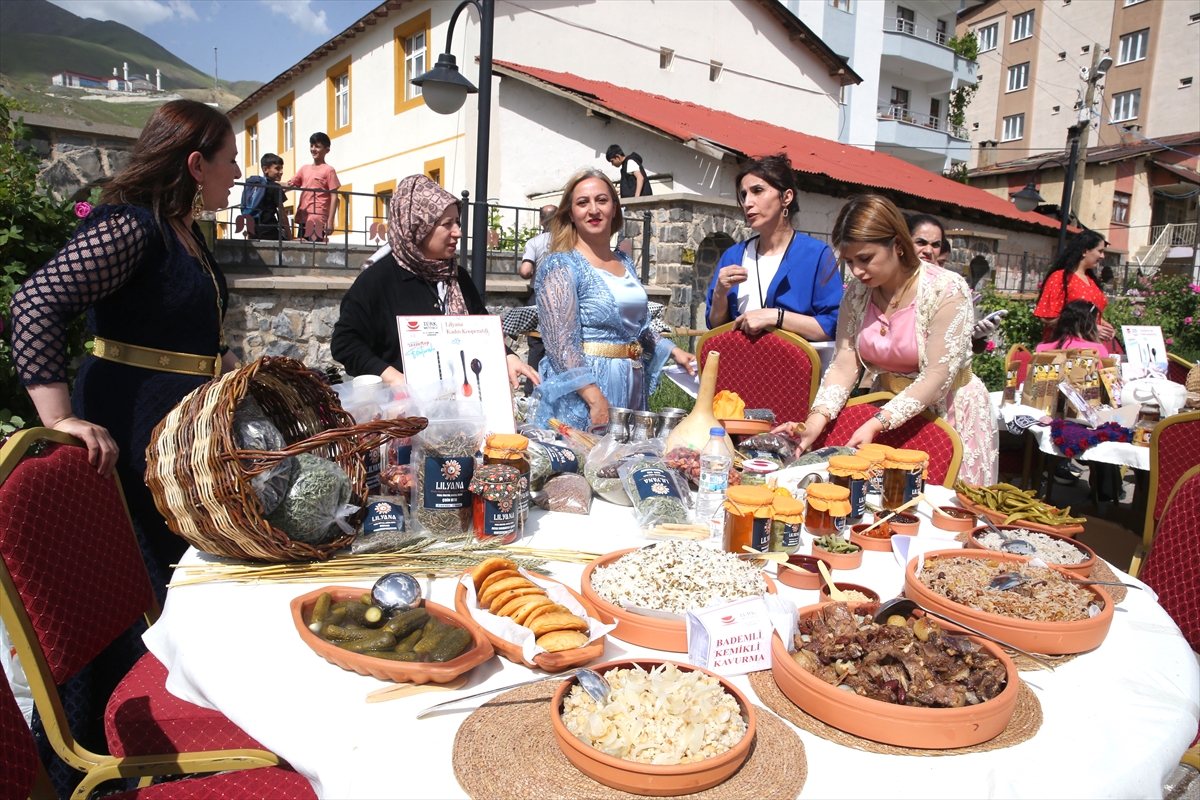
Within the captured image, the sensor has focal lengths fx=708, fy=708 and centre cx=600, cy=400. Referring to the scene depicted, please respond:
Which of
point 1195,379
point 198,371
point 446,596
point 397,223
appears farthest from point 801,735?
point 1195,379

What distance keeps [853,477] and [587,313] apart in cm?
156

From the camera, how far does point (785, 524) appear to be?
1.65 metres

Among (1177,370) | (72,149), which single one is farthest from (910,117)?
(72,149)

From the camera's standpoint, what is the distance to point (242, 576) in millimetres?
1505

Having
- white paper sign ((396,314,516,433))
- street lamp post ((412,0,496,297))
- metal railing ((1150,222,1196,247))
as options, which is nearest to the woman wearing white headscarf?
white paper sign ((396,314,516,433))

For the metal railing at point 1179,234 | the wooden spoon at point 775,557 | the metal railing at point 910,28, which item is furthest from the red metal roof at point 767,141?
the metal railing at point 1179,234

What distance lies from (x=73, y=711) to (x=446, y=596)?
4.95 ft

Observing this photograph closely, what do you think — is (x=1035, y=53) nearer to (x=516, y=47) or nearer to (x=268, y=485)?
(x=516, y=47)

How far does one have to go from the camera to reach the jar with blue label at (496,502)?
1.70 m

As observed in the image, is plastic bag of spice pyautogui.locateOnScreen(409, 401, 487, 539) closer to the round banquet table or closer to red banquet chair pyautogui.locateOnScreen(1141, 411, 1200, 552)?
the round banquet table

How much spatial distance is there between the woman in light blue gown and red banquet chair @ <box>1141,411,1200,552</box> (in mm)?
2219

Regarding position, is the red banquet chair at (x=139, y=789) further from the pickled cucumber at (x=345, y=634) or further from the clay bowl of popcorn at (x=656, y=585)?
the clay bowl of popcorn at (x=656, y=585)

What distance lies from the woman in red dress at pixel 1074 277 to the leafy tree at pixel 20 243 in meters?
7.02

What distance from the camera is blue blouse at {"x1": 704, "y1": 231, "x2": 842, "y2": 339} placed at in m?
3.49
